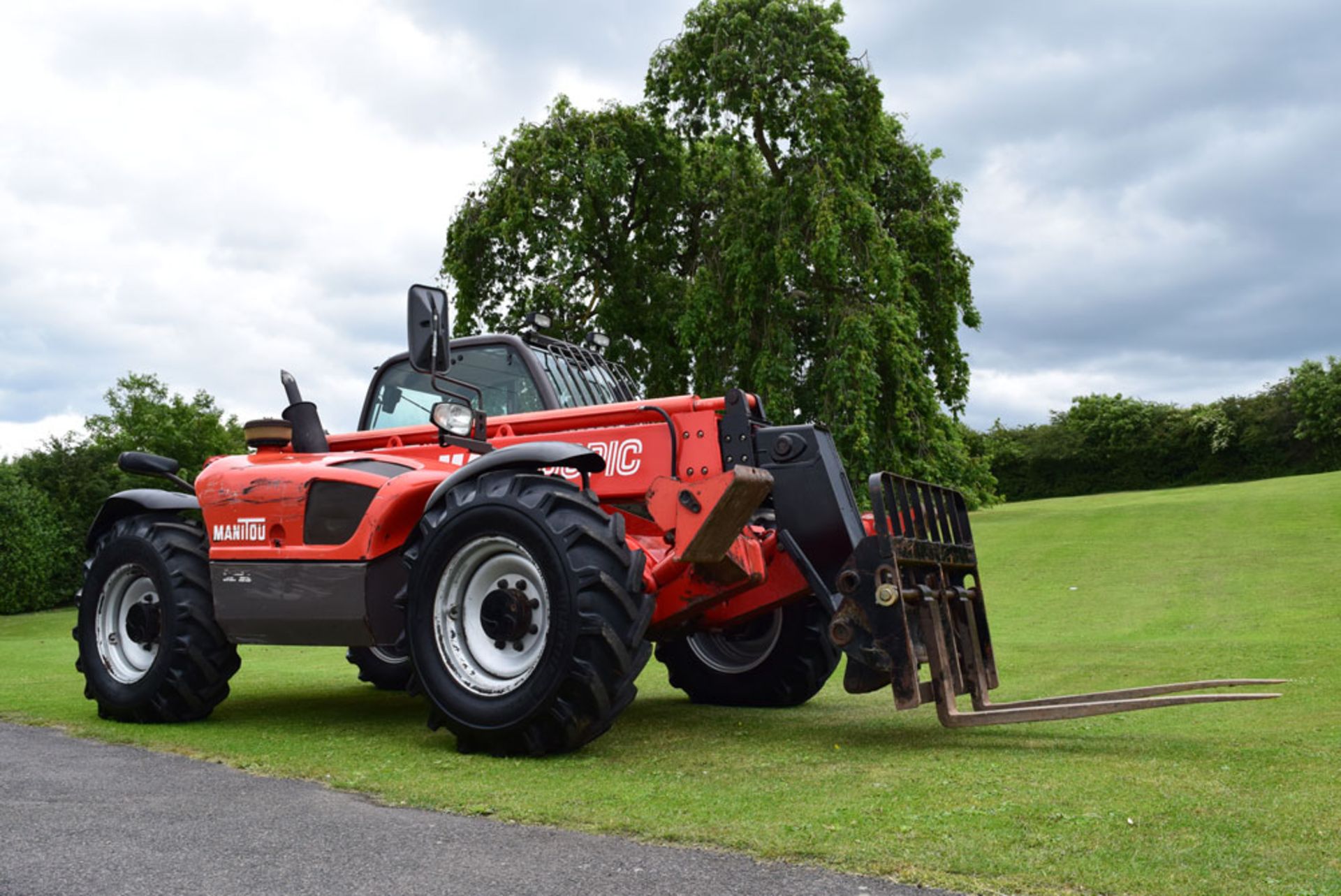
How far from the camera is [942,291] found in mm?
27219

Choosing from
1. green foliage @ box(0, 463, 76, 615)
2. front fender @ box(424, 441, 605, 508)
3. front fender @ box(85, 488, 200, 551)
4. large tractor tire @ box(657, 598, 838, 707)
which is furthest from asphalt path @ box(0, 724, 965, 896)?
green foliage @ box(0, 463, 76, 615)

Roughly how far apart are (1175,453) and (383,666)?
2114 inches

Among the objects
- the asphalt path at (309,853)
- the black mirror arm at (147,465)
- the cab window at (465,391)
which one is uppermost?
the cab window at (465,391)

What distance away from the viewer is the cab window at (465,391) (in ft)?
26.8

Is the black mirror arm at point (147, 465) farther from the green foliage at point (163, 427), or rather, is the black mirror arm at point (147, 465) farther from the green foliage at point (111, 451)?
the green foliage at point (163, 427)

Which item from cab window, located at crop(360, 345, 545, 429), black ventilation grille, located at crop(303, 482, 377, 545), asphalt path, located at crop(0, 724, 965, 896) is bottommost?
asphalt path, located at crop(0, 724, 965, 896)

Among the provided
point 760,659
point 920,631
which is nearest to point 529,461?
point 920,631

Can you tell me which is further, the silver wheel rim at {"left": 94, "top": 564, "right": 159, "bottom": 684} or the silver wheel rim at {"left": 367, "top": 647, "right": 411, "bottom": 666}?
the silver wheel rim at {"left": 367, "top": 647, "right": 411, "bottom": 666}

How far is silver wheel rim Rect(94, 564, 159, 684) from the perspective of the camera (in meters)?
8.26

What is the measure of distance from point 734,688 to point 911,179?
2107 cm

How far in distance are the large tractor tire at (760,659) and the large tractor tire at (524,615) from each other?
87.8 inches

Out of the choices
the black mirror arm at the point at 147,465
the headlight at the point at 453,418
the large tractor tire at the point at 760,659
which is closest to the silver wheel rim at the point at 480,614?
the headlight at the point at 453,418

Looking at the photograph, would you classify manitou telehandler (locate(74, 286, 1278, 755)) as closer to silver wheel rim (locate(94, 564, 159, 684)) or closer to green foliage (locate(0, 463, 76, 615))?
silver wheel rim (locate(94, 564, 159, 684))

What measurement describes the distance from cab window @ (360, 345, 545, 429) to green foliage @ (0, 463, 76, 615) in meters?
28.3
